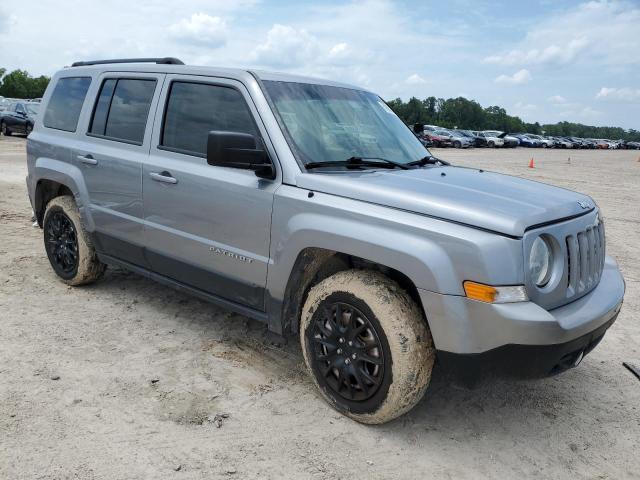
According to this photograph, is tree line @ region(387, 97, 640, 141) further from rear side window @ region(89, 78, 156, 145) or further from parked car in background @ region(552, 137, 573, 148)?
rear side window @ region(89, 78, 156, 145)

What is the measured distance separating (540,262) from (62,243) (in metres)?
4.17

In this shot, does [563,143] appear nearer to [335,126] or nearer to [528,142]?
[528,142]

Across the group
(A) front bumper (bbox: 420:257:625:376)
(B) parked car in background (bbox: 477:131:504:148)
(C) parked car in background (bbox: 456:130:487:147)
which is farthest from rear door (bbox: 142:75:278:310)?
(B) parked car in background (bbox: 477:131:504:148)

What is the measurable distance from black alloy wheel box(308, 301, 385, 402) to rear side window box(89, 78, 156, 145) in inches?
82.6

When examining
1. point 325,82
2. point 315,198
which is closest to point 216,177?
point 315,198

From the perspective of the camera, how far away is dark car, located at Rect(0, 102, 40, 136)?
2395 cm

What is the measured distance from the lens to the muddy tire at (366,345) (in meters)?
2.97

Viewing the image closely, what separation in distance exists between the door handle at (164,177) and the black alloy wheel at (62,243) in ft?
4.66

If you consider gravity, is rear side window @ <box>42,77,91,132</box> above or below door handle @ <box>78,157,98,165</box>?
above

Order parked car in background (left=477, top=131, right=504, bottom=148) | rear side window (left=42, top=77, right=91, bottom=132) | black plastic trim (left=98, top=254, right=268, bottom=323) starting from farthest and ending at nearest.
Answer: parked car in background (left=477, top=131, right=504, bottom=148)
rear side window (left=42, top=77, right=91, bottom=132)
black plastic trim (left=98, top=254, right=268, bottom=323)

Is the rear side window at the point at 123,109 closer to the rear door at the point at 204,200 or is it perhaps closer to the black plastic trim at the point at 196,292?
the rear door at the point at 204,200

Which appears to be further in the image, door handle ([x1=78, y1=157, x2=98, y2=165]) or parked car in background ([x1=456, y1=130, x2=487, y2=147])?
parked car in background ([x1=456, y1=130, x2=487, y2=147])

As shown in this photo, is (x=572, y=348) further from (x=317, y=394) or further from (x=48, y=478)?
(x=48, y=478)

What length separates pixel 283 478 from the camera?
2758 millimetres
